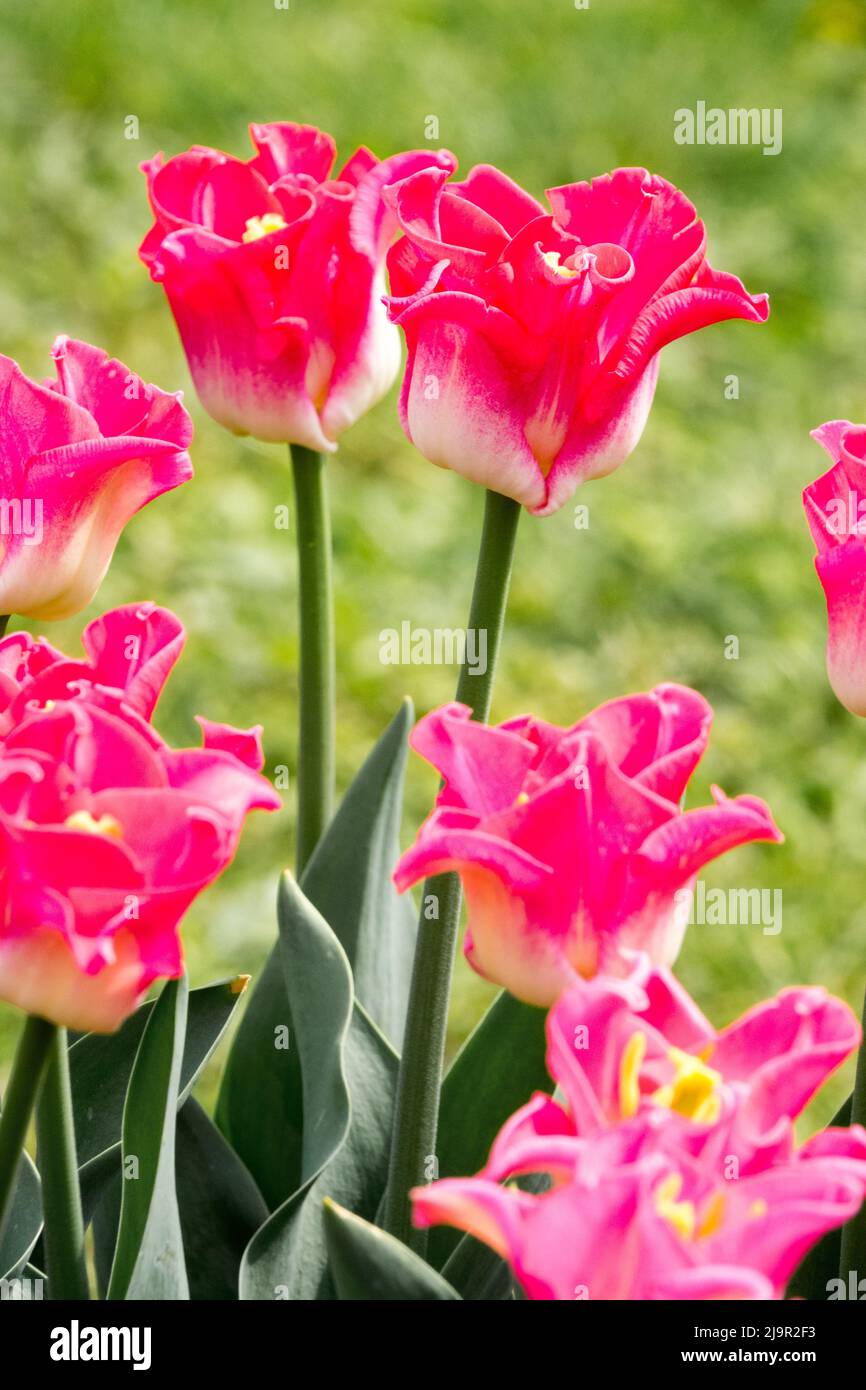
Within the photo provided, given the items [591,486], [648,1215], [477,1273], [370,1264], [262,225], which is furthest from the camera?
[591,486]

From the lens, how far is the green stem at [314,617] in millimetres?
755

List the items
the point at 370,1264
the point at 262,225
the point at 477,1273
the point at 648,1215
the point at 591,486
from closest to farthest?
the point at 648,1215 < the point at 370,1264 < the point at 477,1273 < the point at 262,225 < the point at 591,486

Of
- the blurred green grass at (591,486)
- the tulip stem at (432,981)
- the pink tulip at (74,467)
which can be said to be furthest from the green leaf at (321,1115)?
the blurred green grass at (591,486)

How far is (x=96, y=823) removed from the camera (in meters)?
0.47

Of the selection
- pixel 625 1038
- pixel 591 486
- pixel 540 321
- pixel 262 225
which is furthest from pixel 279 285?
pixel 591 486

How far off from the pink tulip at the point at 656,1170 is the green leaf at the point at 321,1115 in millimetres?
181

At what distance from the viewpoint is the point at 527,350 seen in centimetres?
60

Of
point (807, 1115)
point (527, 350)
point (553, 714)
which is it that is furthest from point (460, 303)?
point (553, 714)

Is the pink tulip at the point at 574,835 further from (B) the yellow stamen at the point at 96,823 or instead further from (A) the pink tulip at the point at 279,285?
(A) the pink tulip at the point at 279,285

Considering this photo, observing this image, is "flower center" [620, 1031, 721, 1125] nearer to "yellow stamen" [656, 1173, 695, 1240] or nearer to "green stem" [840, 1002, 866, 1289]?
"yellow stamen" [656, 1173, 695, 1240]

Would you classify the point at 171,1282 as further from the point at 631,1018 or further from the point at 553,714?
the point at 553,714

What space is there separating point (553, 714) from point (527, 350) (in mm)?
1429

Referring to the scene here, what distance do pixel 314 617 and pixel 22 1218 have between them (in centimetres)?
26

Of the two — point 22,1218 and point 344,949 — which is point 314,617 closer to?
point 344,949
